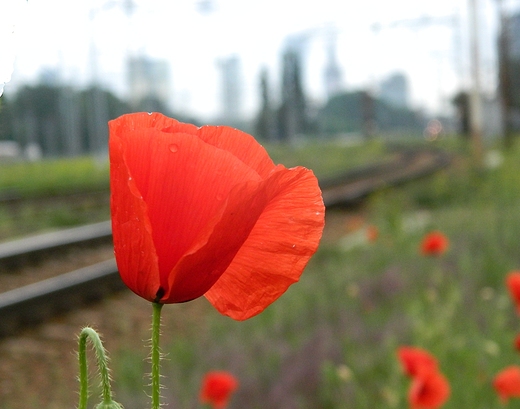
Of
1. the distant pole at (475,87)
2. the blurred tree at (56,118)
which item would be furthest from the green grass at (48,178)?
the distant pole at (475,87)

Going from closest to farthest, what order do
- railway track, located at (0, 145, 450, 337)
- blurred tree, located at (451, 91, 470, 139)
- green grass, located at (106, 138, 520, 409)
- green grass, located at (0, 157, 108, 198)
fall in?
green grass, located at (106, 138, 520, 409) < railway track, located at (0, 145, 450, 337) < green grass, located at (0, 157, 108, 198) < blurred tree, located at (451, 91, 470, 139)

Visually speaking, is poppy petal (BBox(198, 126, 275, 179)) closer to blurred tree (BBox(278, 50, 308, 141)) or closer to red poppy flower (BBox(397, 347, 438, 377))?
red poppy flower (BBox(397, 347, 438, 377))

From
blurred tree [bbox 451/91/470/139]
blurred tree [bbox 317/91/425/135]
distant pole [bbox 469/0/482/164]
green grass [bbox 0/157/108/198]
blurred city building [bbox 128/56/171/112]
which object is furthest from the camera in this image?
blurred tree [bbox 317/91/425/135]

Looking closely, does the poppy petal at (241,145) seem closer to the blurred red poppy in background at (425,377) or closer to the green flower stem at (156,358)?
the green flower stem at (156,358)

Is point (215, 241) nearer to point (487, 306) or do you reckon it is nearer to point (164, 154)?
point (164, 154)

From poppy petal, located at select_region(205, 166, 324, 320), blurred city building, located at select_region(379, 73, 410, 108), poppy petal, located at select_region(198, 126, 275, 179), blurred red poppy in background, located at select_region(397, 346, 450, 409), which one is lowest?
blurred red poppy in background, located at select_region(397, 346, 450, 409)

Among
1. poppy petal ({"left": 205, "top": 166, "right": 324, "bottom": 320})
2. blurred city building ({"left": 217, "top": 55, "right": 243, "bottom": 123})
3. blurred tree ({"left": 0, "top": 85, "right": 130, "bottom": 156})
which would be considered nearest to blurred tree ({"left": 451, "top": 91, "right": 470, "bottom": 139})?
blurred city building ({"left": 217, "top": 55, "right": 243, "bottom": 123})

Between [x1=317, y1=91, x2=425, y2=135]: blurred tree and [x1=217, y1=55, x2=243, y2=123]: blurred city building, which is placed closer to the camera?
[x1=217, y1=55, x2=243, y2=123]: blurred city building

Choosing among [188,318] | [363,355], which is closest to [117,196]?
[363,355]
